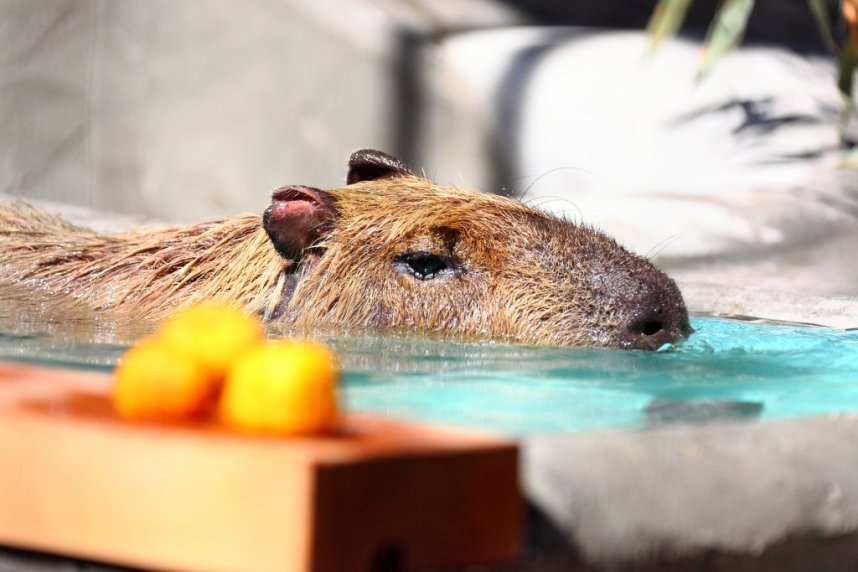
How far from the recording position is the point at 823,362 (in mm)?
3754

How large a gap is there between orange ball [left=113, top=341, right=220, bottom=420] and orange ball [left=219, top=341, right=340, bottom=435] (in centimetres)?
6

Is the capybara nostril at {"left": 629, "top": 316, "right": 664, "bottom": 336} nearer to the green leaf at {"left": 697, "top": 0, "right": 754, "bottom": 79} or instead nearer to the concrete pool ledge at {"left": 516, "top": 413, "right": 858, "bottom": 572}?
the concrete pool ledge at {"left": 516, "top": 413, "right": 858, "bottom": 572}

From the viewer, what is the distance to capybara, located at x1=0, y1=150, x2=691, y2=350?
3.80 m

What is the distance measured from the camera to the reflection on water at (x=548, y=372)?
256cm

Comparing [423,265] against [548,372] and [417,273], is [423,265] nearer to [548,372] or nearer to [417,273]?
[417,273]

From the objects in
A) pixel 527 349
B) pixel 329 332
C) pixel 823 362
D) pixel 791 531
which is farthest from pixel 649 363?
pixel 791 531

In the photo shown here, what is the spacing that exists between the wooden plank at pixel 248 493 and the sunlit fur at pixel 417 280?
209 centimetres

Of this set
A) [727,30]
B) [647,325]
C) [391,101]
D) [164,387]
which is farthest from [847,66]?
[391,101]

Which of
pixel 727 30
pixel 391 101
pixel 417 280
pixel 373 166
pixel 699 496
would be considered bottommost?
pixel 699 496

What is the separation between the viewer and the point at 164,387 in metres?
1.71

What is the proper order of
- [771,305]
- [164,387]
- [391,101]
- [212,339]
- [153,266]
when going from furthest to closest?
[391,101] < [771,305] < [153,266] < [212,339] < [164,387]

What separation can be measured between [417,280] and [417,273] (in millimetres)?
26

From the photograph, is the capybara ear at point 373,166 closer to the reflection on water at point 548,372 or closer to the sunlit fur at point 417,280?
the sunlit fur at point 417,280

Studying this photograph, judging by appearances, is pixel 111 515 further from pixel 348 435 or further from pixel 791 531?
pixel 791 531
